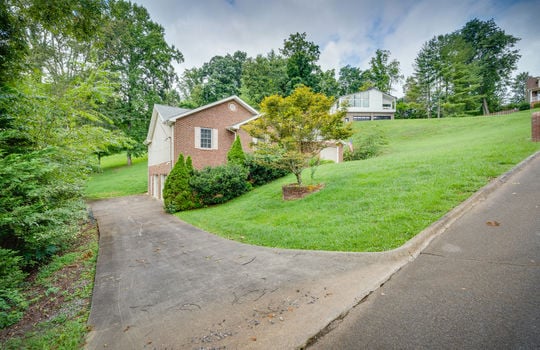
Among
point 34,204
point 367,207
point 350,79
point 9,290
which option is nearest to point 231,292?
point 9,290

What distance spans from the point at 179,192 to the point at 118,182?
1562cm

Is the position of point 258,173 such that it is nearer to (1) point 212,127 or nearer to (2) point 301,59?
(1) point 212,127

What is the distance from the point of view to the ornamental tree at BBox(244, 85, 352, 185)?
8.45 meters

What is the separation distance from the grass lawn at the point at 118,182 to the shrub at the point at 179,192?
8.43 metres

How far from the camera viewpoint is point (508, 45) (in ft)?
127

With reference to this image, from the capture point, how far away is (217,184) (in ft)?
38.2

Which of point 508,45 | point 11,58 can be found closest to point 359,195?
point 11,58

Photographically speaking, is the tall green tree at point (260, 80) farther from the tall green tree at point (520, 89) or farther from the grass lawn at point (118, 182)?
the tall green tree at point (520, 89)

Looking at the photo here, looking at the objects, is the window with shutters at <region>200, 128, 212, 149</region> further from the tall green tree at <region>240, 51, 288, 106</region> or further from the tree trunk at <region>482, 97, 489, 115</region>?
the tree trunk at <region>482, 97, 489, 115</region>

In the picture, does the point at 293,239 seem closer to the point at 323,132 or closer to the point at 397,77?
the point at 323,132

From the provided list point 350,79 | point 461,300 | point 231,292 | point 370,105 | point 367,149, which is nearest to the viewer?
point 461,300

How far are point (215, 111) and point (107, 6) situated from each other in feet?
35.5

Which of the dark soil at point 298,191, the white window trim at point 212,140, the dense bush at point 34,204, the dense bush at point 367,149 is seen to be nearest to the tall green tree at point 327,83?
the dense bush at point 367,149

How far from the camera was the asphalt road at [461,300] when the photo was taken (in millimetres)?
2090
